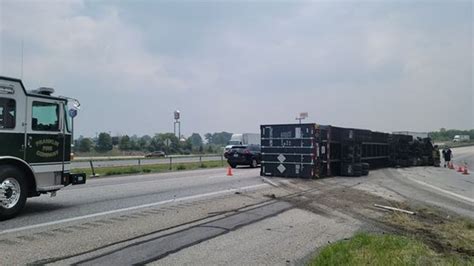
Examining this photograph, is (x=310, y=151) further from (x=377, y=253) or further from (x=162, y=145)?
(x=162, y=145)

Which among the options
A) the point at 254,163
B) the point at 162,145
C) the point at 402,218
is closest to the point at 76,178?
the point at 402,218

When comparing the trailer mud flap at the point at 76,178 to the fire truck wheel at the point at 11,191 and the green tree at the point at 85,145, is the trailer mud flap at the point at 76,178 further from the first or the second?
the green tree at the point at 85,145

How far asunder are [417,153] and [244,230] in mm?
31080

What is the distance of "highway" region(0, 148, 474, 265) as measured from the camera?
6453mm

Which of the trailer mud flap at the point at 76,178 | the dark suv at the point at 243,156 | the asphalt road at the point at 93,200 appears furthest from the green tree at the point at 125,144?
the trailer mud flap at the point at 76,178

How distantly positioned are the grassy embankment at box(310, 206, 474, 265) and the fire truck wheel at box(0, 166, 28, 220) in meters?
6.40

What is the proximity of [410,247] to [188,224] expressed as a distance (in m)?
4.07

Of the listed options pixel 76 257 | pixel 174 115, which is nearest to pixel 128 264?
pixel 76 257

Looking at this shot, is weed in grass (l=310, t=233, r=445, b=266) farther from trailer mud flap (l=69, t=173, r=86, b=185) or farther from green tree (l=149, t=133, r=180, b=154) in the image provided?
green tree (l=149, t=133, r=180, b=154)

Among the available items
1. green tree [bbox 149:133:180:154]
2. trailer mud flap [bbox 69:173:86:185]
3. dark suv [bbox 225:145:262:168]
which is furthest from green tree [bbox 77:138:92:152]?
trailer mud flap [bbox 69:173:86:185]

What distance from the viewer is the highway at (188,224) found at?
21.2ft

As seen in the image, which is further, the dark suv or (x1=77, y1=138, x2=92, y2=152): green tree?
(x1=77, y1=138, x2=92, y2=152): green tree

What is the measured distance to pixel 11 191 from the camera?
9.24 meters

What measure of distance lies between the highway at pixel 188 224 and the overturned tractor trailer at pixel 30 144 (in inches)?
22.7
